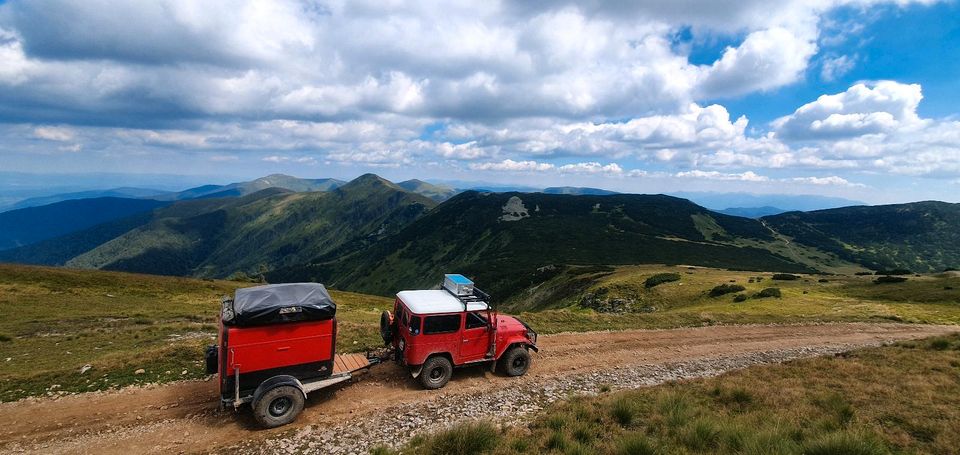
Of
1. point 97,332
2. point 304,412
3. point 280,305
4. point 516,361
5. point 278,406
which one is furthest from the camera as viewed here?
point 97,332

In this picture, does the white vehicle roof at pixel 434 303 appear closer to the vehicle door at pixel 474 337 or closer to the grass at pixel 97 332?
the vehicle door at pixel 474 337

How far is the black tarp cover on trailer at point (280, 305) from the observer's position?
37.4 feet

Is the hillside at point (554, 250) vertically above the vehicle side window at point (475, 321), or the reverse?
the vehicle side window at point (475, 321)

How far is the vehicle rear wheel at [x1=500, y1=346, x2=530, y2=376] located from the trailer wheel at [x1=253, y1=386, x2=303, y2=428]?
7280mm

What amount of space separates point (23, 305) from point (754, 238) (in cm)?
21765

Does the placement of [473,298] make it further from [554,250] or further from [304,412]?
[554,250]

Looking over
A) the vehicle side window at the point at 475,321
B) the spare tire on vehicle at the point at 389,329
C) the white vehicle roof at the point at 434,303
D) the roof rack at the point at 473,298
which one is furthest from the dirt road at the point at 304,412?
the roof rack at the point at 473,298

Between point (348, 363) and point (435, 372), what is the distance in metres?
3.07

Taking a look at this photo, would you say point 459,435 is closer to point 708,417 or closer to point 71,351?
point 708,417

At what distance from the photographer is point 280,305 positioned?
11.8m

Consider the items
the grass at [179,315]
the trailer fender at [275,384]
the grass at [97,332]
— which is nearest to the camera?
the trailer fender at [275,384]

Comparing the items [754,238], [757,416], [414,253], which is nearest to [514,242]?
[414,253]

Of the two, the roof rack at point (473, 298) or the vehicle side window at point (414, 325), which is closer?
the vehicle side window at point (414, 325)

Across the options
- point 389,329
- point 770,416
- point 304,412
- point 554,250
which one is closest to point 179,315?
point 389,329
